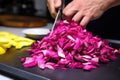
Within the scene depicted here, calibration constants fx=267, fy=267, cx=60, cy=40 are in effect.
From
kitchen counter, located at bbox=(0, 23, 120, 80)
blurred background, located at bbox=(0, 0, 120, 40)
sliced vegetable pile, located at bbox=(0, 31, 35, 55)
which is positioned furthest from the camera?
blurred background, located at bbox=(0, 0, 120, 40)

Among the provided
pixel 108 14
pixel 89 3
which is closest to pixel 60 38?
pixel 89 3

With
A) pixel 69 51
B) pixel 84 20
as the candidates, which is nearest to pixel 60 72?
pixel 69 51

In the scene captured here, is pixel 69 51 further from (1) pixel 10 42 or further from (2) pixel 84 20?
(1) pixel 10 42

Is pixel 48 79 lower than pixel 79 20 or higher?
lower

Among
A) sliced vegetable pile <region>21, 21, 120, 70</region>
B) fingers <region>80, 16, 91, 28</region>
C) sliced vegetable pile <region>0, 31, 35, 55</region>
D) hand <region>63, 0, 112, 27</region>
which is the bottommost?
sliced vegetable pile <region>0, 31, 35, 55</region>

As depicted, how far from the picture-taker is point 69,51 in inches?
39.0

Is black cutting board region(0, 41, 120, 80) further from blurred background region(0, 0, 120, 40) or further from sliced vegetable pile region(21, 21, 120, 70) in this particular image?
blurred background region(0, 0, 120, 40)

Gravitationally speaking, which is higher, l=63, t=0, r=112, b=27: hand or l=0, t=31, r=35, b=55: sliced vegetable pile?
l=63, t=0, r=112, b=27: hand

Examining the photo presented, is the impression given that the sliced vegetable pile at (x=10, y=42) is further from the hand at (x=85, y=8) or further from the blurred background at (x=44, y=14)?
the blurred background at (x=44, y=14)

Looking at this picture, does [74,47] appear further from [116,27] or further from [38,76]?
[116,27]

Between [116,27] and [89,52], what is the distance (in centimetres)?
50

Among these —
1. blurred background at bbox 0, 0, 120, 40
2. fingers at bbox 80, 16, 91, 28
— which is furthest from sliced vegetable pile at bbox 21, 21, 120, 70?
blurred background at bbox 0, 0, 120, 40

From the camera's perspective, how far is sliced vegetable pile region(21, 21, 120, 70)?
3.08 ft

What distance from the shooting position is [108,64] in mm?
995
